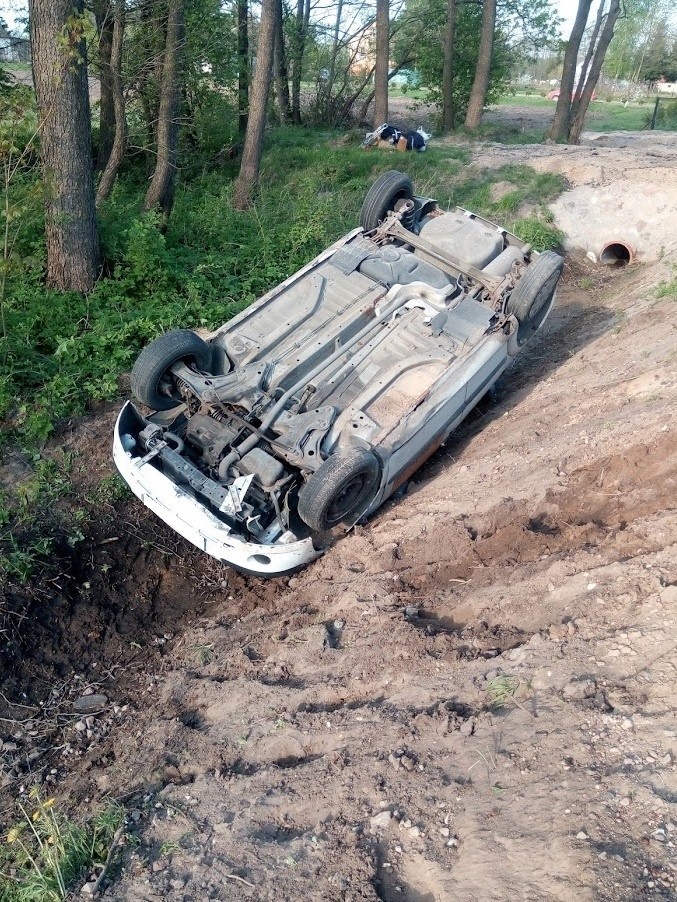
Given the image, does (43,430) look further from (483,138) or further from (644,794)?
(483,138)

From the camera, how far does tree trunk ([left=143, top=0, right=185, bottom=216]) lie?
986 cm

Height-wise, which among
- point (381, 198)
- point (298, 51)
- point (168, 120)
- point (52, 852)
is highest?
point (298, 51)

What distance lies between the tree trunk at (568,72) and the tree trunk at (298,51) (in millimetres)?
7451

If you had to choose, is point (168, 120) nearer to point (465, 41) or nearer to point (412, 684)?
point (412, 684)

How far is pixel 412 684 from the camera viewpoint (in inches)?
159

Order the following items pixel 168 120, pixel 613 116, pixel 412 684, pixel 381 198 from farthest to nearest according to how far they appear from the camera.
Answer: pixel 613 116 < pixel 168 120 < pixel 381 198 < pixel 412 684

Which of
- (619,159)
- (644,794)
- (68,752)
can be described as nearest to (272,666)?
(68,752)

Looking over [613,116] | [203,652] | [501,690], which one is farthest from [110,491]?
[613,116]

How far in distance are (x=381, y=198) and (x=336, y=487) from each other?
167 inches

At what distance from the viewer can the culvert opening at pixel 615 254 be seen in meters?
11.0

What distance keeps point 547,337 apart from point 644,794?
689 cm

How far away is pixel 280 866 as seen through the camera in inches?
122

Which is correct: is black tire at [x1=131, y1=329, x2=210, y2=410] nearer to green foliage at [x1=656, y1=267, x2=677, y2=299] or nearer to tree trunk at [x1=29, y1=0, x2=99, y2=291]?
tree trunk at [x1=29, y1=0, x2=99, y2=291]

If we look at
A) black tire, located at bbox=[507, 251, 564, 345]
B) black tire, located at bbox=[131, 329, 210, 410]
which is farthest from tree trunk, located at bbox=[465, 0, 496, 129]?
black tire, located at bbox=[131, 329, 210, 410]
